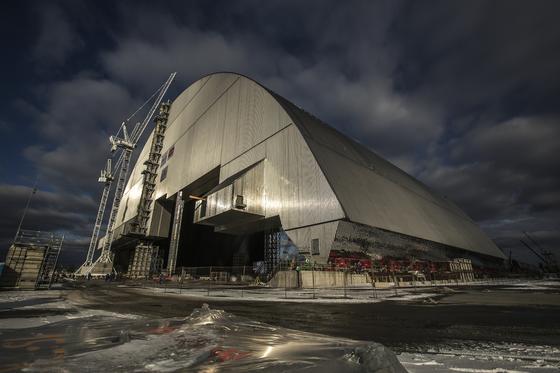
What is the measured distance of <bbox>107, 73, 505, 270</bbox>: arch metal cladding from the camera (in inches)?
988

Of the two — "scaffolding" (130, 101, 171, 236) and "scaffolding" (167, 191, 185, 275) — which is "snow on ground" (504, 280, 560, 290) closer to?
"scaffolding" (167, 191, 185, 275)

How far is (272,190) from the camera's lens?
2942 cm

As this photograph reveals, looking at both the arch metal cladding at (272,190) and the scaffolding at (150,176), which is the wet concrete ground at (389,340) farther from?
the scaffolding at (150,176)

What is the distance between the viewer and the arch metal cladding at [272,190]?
25.1m

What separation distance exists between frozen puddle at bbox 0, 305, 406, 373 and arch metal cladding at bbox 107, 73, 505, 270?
20.3 meters

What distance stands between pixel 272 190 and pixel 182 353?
26.9 metres

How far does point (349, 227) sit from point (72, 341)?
2198cm

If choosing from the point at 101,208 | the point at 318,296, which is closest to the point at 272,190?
the point at 318,296

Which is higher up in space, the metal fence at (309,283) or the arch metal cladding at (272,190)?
the arch metal cladding at (272,190)

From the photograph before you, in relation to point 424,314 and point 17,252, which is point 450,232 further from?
point 17,252

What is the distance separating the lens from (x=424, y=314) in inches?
285

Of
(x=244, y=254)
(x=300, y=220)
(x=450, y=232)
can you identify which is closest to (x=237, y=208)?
(x=300, y=220)

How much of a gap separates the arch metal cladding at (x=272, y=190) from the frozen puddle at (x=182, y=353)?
20292 mm

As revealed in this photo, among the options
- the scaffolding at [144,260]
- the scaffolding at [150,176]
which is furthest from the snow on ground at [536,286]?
the scaffolding at [150,176]
